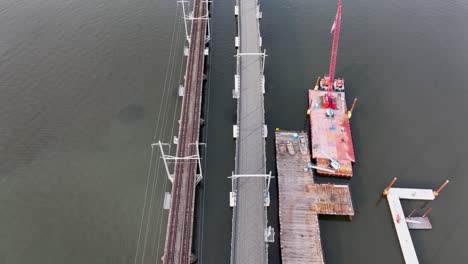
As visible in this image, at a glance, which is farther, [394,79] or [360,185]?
[394,79]

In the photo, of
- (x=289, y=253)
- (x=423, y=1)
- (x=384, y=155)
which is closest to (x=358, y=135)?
(x=384, y=155)

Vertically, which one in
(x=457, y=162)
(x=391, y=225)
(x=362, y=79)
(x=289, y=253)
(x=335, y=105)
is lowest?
(x=289, y=253)

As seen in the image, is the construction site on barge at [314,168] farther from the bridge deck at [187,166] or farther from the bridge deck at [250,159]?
the bridge deck at [187,166]

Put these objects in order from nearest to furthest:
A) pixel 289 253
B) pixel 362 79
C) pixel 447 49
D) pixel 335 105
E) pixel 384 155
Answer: pixel 289 253, pixel 384 155, pixel 335 105, pixel 362 79, pixel 447 49

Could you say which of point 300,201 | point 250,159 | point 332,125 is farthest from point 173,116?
point 332,125

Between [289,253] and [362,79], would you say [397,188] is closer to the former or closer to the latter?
[289,253]

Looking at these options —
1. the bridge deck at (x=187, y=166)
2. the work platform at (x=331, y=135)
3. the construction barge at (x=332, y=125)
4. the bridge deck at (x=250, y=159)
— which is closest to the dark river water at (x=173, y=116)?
the work platform at (x=331, y=135)
